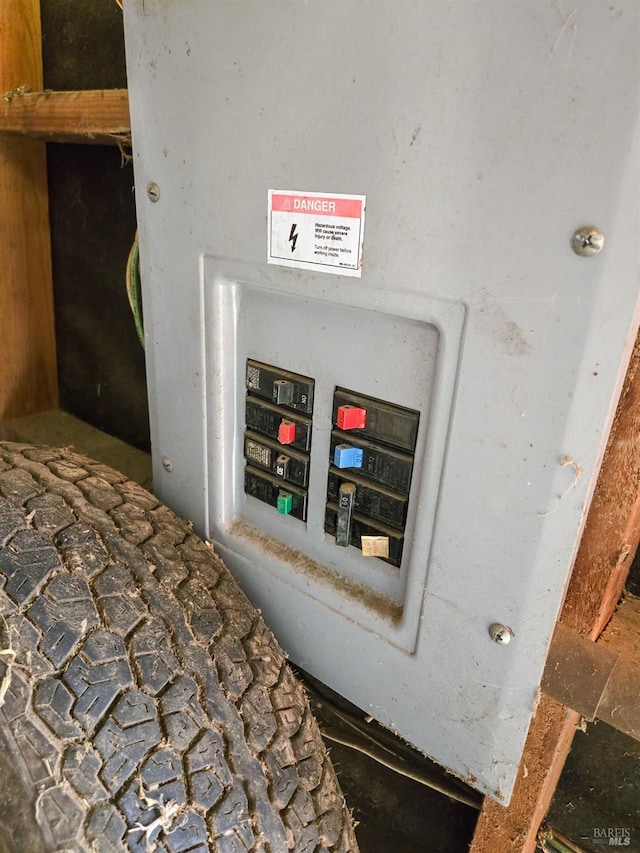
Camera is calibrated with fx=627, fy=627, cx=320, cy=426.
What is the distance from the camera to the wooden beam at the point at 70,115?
95 cm

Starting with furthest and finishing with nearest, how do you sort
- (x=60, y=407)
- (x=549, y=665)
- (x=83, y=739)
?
(x=60, y=407), (x=549, y=665), (x=83, y=739)

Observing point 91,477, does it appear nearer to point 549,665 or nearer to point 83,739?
point 83,739

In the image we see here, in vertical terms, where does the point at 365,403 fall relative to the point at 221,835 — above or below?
above

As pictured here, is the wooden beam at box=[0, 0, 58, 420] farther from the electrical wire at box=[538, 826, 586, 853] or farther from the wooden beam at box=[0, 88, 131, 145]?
the electrical wire at box=[538, 826, 586, 853]

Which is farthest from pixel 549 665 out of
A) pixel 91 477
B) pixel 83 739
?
pixel 91 477

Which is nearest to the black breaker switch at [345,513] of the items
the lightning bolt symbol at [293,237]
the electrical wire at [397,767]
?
the lightning bolt symbol at [293,237]

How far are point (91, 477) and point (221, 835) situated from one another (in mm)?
451

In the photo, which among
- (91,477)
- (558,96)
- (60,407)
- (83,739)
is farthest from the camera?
(60,407)

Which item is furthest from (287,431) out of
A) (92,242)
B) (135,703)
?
(92,242)

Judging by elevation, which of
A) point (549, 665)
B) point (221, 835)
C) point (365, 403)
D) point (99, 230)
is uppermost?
point (99, 230)

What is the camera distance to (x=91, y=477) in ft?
2.74

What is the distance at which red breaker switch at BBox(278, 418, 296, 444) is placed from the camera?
74 cm

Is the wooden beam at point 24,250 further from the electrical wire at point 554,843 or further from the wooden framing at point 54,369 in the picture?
the electrical wire at point 554,843

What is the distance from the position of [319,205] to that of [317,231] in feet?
0.08
